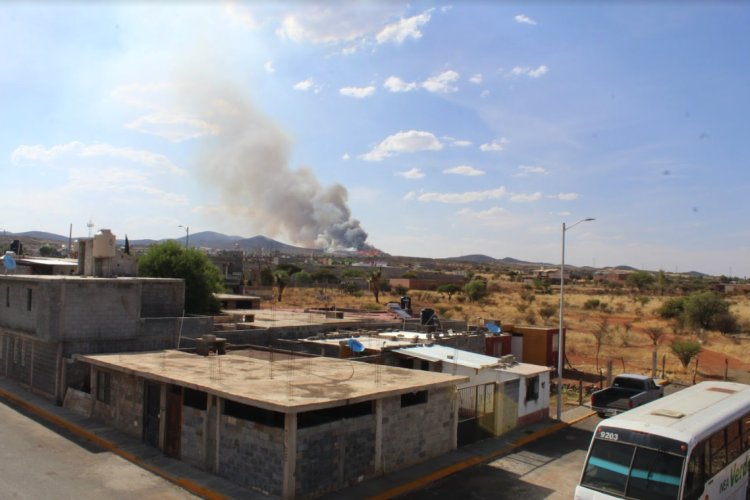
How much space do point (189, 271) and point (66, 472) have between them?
2324cm

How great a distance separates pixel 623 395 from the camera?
2392 centimetres

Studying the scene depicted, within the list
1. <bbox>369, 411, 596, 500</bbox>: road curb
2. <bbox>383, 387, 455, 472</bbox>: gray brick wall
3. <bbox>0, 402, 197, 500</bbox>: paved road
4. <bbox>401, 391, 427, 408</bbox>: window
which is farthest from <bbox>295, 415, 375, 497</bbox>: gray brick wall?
<bbox>0, 402, 197, 500</bbox>: paved road

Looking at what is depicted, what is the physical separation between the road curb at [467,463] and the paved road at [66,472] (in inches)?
188

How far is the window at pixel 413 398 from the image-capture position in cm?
1619

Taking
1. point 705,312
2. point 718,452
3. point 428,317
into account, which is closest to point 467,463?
point 718,452

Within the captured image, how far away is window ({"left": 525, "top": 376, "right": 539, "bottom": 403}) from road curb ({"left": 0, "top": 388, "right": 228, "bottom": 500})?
40.8ft

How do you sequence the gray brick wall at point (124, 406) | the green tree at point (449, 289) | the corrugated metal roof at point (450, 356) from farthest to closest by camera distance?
the green tree at point (449, 289), the corrugated metal roof at point (450, 356), the gray brick wall at point (124, 406)

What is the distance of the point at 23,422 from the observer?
19.3 metres

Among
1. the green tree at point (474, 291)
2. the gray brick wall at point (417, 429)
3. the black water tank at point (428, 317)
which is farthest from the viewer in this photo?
the green tree at point (474, 291)

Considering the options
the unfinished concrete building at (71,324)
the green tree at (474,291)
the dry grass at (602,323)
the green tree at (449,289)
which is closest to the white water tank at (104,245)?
the unfinished concrete building at (71,324)

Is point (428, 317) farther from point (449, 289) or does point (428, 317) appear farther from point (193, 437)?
point (449, 289)

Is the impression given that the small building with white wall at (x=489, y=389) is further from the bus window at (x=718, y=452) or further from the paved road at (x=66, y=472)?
the paved road at (x=66, y=472)

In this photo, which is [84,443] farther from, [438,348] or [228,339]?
[438,348]

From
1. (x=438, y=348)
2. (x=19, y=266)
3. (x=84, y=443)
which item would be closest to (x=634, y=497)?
(x=438, y=348)
